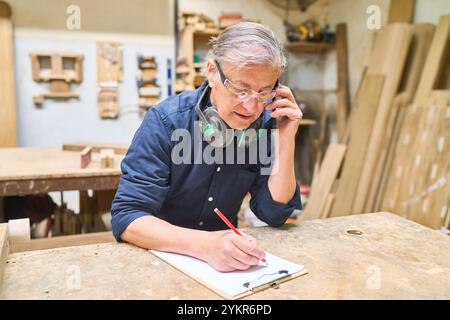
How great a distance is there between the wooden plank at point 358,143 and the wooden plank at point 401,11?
0.57m

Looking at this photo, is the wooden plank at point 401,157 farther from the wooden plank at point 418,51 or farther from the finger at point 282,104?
the finger at point 282,104

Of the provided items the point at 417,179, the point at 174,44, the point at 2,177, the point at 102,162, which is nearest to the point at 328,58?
the point at 174,44

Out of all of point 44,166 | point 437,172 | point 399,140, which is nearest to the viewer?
point 44,166

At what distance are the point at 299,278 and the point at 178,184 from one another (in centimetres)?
60

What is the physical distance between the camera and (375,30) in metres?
3.85

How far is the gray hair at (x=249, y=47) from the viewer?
1231mm

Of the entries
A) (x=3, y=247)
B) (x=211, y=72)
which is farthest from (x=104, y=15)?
(x=3, y=247)

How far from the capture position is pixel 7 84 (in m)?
3.78

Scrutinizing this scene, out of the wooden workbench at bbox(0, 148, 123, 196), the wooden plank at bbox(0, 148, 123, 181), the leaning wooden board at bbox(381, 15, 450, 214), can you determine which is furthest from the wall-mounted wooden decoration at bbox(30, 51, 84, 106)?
the leaning wooden board at bbox(381, 15, 450, 214)

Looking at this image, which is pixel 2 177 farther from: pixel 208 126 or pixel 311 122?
pixel 311 122

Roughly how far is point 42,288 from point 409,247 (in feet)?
3.57

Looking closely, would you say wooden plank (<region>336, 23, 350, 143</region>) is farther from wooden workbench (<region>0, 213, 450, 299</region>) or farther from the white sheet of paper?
the white sheet of paper

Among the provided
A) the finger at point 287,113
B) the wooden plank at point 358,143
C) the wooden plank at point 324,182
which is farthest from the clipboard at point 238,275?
the wooden plank at point 324,182

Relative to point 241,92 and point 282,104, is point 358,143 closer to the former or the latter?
point 282,104
